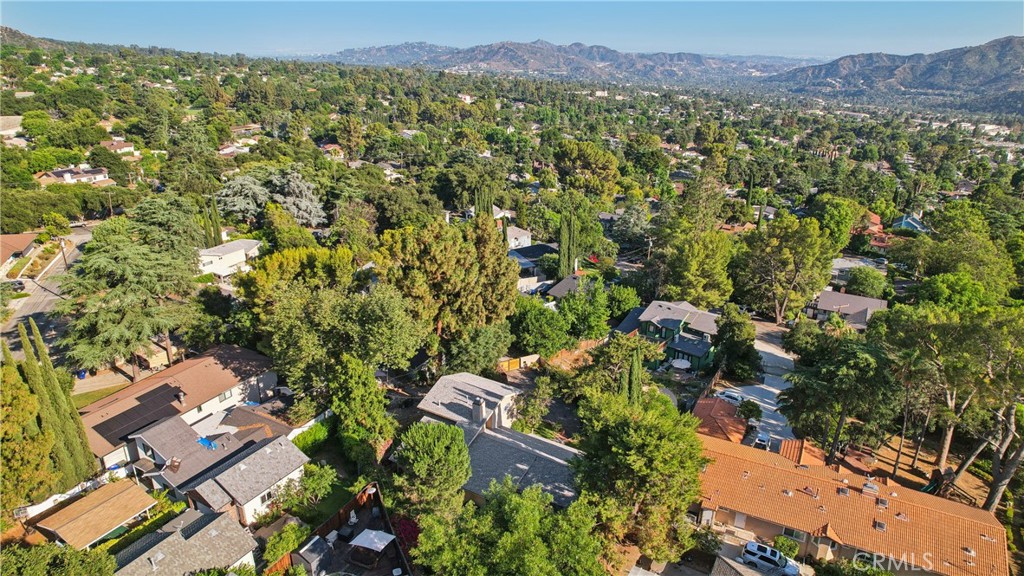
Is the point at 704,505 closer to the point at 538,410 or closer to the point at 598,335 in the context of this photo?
the point at 538,410

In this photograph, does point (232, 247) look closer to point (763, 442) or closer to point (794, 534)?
point (763, 442)

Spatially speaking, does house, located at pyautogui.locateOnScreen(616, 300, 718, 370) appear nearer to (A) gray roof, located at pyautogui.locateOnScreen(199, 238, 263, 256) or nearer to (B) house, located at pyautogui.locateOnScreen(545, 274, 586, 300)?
(B) house, located at pyautogui.locateOnScreen(545, 274, 586, 300)

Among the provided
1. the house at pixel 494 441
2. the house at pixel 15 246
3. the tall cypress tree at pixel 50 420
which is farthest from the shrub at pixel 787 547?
the house at pixel 15 246

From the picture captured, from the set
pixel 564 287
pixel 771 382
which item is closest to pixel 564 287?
pixel 564 287

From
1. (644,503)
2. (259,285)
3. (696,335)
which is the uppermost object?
(259,285)

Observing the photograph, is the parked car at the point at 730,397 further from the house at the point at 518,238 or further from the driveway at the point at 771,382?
the house at the point at 518,238

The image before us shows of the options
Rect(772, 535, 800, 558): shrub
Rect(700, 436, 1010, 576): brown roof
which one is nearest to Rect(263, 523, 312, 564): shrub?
Rect(700, 436, 1010, 576): brown roof

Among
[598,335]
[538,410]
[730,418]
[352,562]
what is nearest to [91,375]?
[352,562]
